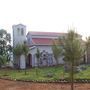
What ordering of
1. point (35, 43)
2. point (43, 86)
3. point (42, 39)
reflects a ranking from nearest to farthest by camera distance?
point (43, 86) → point (35, 43) → point (42, 39)

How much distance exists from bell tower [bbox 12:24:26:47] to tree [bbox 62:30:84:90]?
3375cm

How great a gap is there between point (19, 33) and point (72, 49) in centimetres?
3446

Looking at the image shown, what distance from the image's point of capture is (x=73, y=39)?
1734 cm

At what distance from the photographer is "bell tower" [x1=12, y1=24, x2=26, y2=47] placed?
167 feet

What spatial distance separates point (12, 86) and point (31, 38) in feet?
91.1

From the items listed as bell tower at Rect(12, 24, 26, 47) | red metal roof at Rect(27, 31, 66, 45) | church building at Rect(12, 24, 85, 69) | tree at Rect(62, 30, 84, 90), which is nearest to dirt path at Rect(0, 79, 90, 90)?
tree at Rect(62, 30, 84, 90)

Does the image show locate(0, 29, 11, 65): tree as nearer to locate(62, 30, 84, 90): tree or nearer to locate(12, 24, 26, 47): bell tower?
locate(12, 24, 26, 47): bell tower

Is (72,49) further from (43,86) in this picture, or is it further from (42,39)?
(42,39)

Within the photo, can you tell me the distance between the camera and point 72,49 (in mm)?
17125

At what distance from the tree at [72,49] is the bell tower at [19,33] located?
33750mm

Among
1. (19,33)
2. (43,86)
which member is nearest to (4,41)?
(19,33)

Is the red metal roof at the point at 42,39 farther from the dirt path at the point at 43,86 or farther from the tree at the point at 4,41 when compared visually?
the dirt path at the point at 43,86

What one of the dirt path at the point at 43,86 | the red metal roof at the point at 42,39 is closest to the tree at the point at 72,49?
the dirt path at the point at 43,86

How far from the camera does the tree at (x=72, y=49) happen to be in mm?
17141
